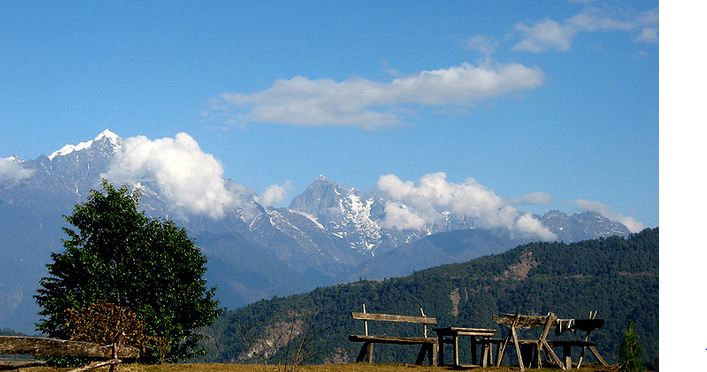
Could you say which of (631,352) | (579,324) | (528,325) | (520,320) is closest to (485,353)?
(520,320)

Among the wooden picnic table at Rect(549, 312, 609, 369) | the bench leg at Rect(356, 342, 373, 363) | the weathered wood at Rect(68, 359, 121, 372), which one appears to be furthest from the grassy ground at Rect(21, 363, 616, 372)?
the weathered wood at Rect(68, 359, 121, 372)

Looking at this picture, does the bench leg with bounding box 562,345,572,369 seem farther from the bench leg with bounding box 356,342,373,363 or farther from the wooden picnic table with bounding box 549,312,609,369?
the bench leg with bounding box 356,342,373,363

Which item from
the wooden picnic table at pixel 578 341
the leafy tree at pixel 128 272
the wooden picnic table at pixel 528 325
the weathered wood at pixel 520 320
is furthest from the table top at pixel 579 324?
the leafy tree at pixel 128 272

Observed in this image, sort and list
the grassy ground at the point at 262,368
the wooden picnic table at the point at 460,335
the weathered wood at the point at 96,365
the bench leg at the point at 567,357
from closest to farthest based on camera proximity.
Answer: the weathered wood at the point at 96,365 < the grassy ground at the point at 262,368 < the wooden picnic table at the point at 460,335 < the bench leg at the point at 567,357

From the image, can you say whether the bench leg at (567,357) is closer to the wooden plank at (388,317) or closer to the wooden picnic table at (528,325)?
the wooden picnic table at (528,325)

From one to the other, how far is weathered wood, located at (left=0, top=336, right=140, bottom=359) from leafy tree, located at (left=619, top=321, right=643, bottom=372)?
681 inches

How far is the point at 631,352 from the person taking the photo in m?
29.2

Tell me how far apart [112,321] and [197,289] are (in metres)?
24.4

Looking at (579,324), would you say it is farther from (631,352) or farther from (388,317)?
(631,352)

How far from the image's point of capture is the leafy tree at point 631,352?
2925cm

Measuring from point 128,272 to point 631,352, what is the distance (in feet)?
104

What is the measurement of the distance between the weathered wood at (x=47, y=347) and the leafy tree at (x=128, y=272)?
1081 inches

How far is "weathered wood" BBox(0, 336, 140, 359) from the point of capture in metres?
18.5
